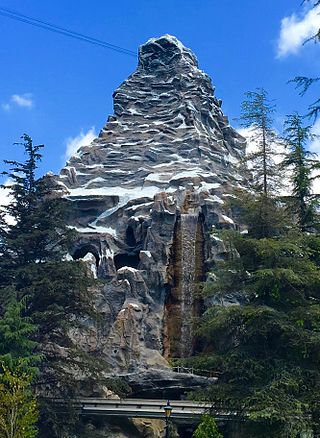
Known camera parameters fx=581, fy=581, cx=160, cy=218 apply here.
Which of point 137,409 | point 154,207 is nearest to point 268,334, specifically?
point 137,409

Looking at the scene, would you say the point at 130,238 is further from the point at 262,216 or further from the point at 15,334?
the point at 262,216

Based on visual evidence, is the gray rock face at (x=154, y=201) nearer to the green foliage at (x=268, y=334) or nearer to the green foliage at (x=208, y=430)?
the green foliage at (x=208, y=430)

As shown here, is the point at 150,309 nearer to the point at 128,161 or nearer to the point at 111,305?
the point at 111,305

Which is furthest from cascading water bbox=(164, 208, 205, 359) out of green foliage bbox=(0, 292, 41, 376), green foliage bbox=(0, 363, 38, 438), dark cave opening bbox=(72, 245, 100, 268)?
green foliage bbox=(0, 363, 38, 438)

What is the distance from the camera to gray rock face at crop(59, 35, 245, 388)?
38594 millimetres

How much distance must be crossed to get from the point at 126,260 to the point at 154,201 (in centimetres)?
602

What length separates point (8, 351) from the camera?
1958 centimetres

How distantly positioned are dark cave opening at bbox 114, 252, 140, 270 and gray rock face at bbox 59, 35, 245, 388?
0.08 m

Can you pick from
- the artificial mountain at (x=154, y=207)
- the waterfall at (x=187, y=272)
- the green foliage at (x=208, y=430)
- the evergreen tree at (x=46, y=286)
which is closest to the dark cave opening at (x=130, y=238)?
the artificial mountain at (x=154, y=207)

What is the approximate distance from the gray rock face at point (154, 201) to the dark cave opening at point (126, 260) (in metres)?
0.08

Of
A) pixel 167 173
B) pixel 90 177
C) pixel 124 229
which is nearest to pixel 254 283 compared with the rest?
pixel 124 229

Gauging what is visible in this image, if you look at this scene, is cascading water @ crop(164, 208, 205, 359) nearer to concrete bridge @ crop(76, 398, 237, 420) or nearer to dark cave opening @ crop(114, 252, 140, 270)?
dark cave opening @ crop(114, 252, 140, 270)

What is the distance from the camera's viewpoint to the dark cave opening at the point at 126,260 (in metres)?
45.8

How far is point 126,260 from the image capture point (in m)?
46.2
